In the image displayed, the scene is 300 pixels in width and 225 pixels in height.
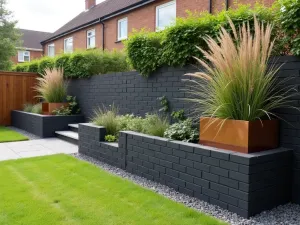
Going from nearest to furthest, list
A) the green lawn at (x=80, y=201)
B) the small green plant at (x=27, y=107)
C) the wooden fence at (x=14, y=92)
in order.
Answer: the green lawn at (x=80, y=201), the small green plant at (x=27, y=107), the wooden fence at (x=14, y=92)

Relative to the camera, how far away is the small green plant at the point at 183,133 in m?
3.52

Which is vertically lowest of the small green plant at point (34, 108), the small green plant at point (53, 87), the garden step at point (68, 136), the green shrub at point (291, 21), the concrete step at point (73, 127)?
the garden step at point (68, 136)

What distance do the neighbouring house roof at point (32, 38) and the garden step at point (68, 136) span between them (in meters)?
25.0

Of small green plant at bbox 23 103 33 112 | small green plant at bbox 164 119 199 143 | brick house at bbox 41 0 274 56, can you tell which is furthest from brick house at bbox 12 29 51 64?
small green plant at bbox 164 119 199 143

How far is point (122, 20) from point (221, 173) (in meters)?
11.3

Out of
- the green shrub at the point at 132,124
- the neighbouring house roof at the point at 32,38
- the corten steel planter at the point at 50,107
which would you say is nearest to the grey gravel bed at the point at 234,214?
the green shrub at the point at 132,124

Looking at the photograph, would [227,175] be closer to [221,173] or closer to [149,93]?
[221,173]

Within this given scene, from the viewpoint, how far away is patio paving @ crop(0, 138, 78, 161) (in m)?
5.16

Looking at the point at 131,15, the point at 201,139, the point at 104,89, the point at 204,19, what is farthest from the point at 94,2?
the point at 201,139

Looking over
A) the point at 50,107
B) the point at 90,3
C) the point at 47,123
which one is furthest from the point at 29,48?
the point at 47,123

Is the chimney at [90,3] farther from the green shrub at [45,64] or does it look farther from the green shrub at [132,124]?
the green shrub at [132,124]

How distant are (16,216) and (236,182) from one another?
2.00m

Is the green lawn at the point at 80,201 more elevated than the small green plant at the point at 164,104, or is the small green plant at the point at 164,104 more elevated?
the small green plant at the point at 164,104

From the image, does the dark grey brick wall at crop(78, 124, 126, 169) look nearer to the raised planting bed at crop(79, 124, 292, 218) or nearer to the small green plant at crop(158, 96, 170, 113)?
the raised planting bed at crop(79, 124, 292, 218)
